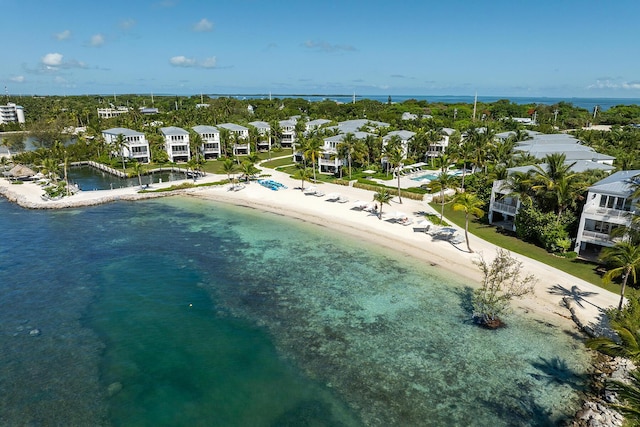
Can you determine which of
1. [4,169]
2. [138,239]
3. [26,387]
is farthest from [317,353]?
[4,169]

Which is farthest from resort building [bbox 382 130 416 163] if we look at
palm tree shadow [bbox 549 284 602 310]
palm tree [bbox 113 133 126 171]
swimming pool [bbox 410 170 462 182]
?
palm tree [bbox 113 133 126 171]

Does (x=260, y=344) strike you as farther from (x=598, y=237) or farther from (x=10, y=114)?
(x=10, y=114)

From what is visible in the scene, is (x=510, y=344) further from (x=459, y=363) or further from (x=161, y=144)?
(x=161, y=144)

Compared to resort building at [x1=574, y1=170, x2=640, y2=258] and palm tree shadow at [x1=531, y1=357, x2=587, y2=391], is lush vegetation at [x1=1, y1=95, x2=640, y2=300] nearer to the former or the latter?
resort building at [x1=574, y1=170, x2=640, y2=258]

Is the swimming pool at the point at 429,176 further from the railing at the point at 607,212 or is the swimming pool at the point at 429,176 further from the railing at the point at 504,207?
the railing at the point at 607,212

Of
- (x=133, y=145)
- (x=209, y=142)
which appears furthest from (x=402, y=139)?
(x=133, y=145)

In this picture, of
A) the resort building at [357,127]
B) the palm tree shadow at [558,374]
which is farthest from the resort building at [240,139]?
the palm tree shadow at [558,374]
